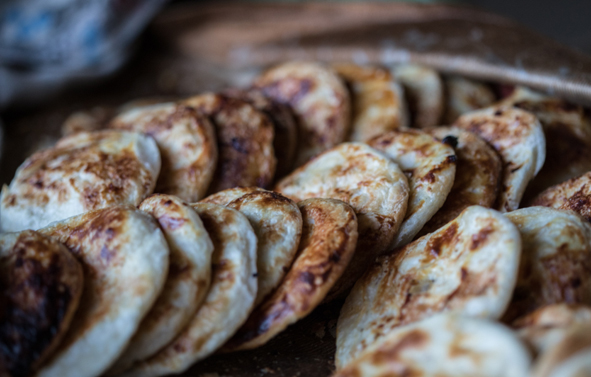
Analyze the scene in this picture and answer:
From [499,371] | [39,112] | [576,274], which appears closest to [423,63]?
[576,274]

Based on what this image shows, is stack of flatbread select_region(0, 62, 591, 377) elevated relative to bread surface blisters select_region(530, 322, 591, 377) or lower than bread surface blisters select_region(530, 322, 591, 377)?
lower

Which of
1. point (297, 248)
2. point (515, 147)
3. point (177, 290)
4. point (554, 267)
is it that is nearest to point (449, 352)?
point (554, 267)

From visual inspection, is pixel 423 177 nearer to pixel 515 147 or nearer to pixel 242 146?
pixel 515 147

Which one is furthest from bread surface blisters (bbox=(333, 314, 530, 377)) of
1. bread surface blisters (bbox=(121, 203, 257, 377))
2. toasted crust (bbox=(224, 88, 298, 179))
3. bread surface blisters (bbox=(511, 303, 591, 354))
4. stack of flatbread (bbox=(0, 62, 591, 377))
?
toasted crust (bbox=(224, 88, 298, 179))

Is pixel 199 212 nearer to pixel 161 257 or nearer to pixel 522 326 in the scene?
pixel 161 257

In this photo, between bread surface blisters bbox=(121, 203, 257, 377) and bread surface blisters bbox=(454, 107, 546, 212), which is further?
bread surface blisters bbox=(454, 107, 546, 212)

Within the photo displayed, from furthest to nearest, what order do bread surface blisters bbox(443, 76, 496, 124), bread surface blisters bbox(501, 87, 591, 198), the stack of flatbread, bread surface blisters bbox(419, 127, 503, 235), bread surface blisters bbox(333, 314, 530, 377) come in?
bread surface blisters bbox(443, 76, 496, 124) < bread surface blisters bbox(501, 87, 591, 198) < bread surface blisters bbox(419, 127, 503, 235) < the stack of flatbread < bread surface blisters bbox(333, 314, 530, 377)

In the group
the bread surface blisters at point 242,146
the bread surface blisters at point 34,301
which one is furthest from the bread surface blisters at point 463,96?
the bread surface blisters at point 34,301

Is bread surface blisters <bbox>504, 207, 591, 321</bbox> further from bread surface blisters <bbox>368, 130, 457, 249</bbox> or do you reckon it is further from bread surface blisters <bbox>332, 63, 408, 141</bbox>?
bread surface blisters <bbox>332, 63, 408, 141</bbox>
